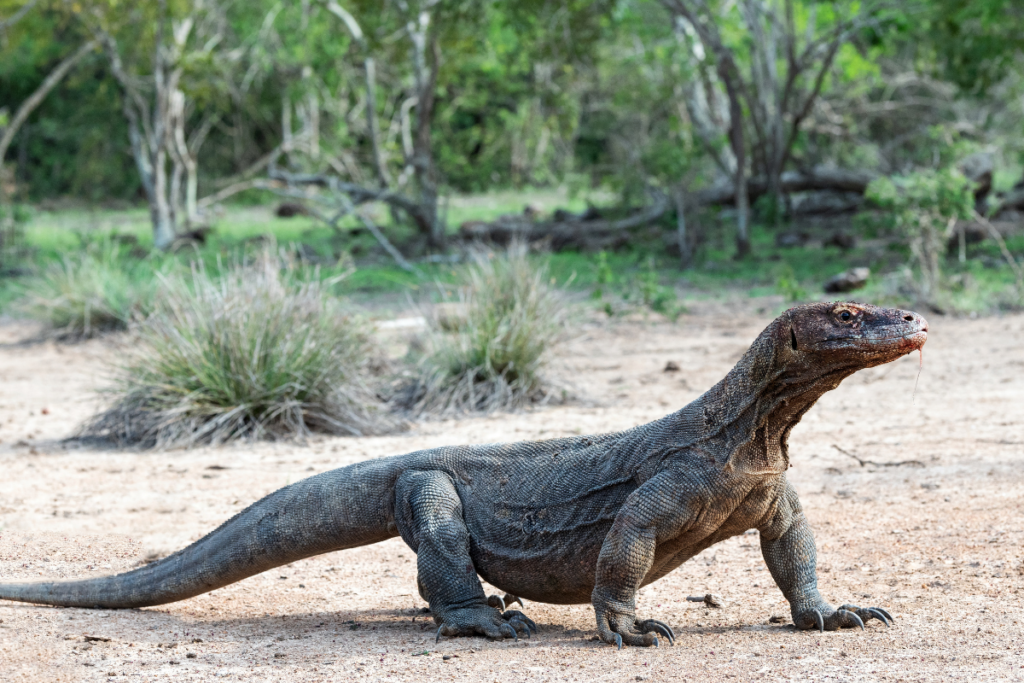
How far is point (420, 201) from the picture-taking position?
55.5 ft

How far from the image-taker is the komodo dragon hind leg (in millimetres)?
3621

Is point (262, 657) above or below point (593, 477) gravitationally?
below

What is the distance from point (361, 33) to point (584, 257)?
5.08 m

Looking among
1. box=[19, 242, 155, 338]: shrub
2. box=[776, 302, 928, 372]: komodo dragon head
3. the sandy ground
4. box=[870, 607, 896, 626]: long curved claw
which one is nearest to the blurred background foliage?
box=[19, 242, 155, 338]: shrub

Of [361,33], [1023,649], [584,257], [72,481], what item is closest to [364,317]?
[72,481]

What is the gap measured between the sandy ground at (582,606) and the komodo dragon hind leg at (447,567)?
7cm

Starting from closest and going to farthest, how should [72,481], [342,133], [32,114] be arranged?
[72,481] < [342,133] < [32,114]

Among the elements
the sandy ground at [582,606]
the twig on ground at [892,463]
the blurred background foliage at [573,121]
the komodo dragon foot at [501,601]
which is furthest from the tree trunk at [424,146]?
the komodo dragon foot at [501,601]

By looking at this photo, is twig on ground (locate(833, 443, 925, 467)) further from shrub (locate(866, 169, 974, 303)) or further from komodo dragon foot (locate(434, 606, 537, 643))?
shrub (locate(866, 169, 974, 303))

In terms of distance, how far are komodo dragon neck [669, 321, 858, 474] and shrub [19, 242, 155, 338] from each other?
318 inches

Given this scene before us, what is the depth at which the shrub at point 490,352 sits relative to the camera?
7.64 m

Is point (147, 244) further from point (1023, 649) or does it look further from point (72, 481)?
point (1023, 649)

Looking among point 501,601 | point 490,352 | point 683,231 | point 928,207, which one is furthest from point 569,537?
point 683,231

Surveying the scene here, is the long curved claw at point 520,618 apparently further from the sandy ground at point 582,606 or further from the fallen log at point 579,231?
the fallen log at point 579,231
